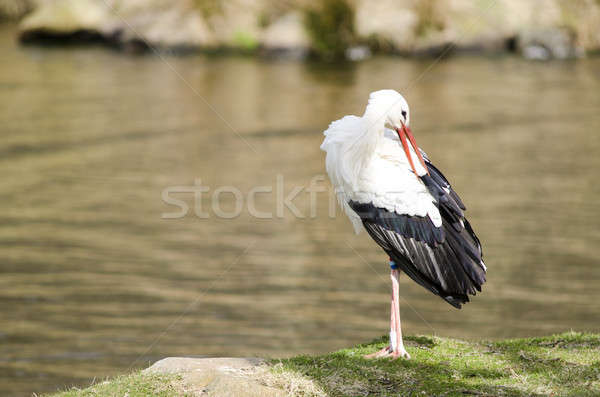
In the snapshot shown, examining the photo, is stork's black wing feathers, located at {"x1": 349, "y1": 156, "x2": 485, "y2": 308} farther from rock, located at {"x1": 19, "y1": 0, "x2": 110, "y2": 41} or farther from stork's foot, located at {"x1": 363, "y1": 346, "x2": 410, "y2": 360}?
rock, located at {"x1": 19, "y1": 0, "x2": 110, "y2": 41}

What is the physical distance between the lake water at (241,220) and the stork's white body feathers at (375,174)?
147 inches

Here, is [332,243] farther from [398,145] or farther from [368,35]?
[368,35]

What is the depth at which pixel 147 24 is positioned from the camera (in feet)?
109

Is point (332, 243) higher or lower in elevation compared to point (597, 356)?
lower

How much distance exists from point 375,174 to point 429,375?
1.64 m

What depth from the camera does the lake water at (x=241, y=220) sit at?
10656 mm

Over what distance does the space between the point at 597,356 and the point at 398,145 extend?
7.61 feet

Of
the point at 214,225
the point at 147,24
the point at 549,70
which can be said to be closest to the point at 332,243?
the point at 214,225

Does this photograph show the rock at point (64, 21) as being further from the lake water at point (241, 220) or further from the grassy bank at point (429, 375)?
the grassy bank at point (429, 375)

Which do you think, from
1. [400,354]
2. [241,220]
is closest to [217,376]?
[400,354]

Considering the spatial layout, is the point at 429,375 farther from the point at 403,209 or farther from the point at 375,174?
the point at 375,174

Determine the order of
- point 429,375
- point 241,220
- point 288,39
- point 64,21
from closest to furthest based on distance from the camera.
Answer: point 429,375, point 241,220, point 288,39, point 64,21

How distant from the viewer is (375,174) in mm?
6672

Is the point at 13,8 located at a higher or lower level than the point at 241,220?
higher
